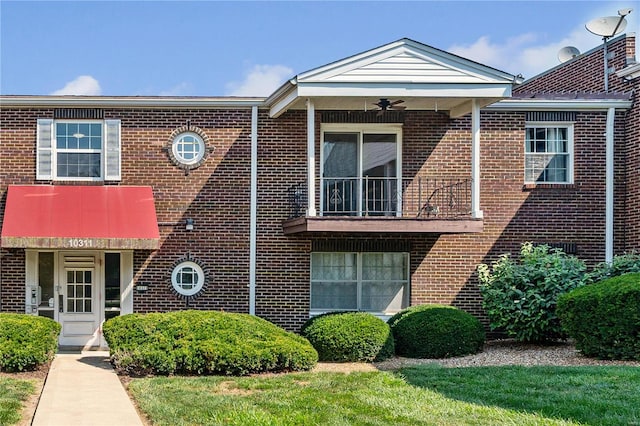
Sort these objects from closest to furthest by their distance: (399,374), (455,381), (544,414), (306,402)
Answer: (544,414) → (306,402) → (455,381) → (399,374)

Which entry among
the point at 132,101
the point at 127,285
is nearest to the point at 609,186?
the point at 132,101

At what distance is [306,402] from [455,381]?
8.81 ft

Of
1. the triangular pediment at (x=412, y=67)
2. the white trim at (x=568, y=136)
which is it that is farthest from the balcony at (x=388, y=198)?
the triangular pediment at (x=412, y=67)

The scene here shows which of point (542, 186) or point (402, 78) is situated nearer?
point (402, 78)

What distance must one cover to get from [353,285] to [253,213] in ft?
8.78

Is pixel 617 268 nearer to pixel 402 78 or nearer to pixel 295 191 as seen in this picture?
pixel 402 78

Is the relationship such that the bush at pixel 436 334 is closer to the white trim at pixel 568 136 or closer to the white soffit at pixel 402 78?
the white trim at pixel 568 136

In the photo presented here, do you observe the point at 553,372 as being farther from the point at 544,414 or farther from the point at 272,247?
Answer: the point at 272,247

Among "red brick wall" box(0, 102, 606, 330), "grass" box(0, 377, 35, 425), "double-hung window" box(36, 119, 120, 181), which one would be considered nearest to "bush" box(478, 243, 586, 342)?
"red brick wall" box(0, 102, 606, 330)

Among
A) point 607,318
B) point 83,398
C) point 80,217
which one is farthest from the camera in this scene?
point 80,217

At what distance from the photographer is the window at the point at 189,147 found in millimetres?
16766

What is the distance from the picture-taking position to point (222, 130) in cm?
1683

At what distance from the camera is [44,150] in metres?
16.5

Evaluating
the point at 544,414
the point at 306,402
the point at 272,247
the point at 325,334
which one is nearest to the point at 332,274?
the point at 272,247
